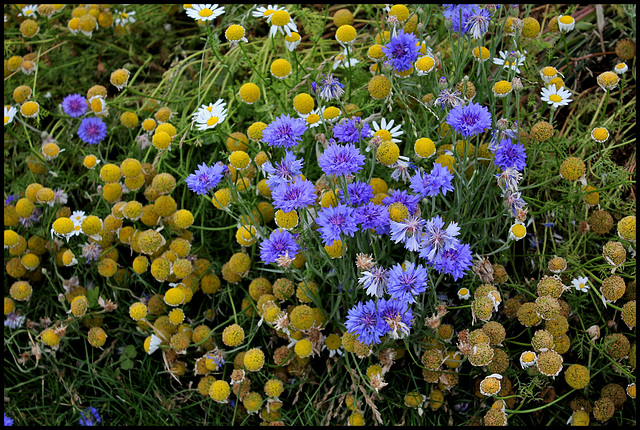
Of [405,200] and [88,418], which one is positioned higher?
[405,200]

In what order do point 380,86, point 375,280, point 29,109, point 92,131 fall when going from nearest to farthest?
point 375,280 → point 380,86 → point 29,109 → point 92,131

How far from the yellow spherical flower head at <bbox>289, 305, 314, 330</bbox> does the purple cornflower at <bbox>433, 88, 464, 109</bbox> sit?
798mm

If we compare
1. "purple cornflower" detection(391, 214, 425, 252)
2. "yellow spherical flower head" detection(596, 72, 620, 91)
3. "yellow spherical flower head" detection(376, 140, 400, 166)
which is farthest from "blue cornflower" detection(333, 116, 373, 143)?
"yellow spherical flower head" detection(596, 72, 620, 91)

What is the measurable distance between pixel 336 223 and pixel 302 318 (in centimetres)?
47

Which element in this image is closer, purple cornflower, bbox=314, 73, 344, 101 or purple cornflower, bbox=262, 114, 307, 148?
purple cornflower, bbox=262, 114, 307, 148

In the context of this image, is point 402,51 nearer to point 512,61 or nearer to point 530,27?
point 512,61


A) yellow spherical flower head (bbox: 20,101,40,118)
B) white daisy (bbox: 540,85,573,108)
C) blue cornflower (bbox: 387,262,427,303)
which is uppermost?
white daisy (bbox: 540,85,573,108)

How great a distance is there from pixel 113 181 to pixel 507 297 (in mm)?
1566

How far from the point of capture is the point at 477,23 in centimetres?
185

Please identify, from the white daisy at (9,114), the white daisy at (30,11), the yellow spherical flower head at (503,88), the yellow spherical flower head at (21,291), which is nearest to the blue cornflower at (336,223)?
the yellow spherical flower head at (503,88)

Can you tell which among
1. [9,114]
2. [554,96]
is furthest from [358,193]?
[9,114]

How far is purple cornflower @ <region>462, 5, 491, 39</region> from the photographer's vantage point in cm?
185

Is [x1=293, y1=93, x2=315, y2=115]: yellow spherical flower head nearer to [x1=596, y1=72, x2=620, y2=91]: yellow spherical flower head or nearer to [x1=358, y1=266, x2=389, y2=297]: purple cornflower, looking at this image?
[x1=358, y1=266, x2=389, y2=297]: purple cornflower

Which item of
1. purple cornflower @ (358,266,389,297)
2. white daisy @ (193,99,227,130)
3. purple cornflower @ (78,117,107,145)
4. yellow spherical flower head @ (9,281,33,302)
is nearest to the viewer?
purple cornflower @ (358,266,389,297)
